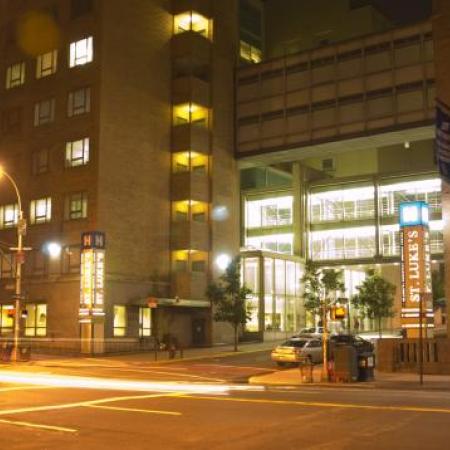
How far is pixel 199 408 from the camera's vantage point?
16.8 m

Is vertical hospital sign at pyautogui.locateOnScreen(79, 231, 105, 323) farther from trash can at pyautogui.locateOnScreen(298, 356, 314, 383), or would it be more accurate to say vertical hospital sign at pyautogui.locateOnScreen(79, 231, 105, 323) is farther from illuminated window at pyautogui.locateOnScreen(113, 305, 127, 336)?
trash can at pyautogui.locateOnScreen(298, 356, 314, 383)

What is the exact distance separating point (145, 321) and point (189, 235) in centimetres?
724

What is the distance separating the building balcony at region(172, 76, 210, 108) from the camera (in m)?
54.6

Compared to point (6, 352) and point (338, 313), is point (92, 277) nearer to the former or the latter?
point (6, 352)

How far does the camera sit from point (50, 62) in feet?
172

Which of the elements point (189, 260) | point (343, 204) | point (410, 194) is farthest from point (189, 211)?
point (410, 194)

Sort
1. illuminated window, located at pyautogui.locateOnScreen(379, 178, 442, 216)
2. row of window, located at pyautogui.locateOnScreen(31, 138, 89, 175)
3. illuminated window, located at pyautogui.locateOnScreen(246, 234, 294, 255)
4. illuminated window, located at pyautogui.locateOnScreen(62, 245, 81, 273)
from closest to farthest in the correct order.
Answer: illuminated window, located at pyautogui.locateOnScreen(62, 245, 81, 273) → row of window, located at pyautogui.locateOnScreen(31, 138, 89, 175) → illuminated window, located at pyautogui.locateOnScreen(379, 178, 442, 216) → illuminated window, located at pyautogui.locateOnScreen(246, 234, 294, 255)

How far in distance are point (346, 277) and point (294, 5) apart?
29.9 meters

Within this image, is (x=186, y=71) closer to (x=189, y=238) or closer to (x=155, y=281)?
(x=189, y=238)

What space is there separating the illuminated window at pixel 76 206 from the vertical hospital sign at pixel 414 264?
24747mm

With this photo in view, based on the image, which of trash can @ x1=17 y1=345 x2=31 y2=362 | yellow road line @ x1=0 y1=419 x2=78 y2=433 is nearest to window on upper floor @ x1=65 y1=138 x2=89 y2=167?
trash can @ x1=17 y1=345 x2=31 y2=362

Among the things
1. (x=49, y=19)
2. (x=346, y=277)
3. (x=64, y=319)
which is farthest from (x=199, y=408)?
(x=346, y=277)

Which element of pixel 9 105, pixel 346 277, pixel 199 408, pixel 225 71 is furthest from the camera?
pixel 346 277

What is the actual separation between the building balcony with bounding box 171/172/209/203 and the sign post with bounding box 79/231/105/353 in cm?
1005
